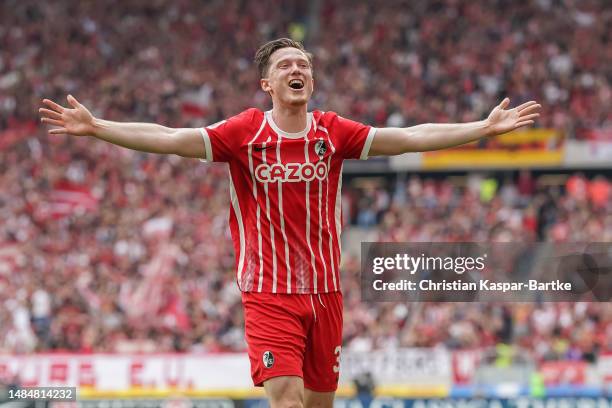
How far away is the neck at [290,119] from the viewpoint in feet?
21.0

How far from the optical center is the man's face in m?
6.32

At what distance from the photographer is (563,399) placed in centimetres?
1241

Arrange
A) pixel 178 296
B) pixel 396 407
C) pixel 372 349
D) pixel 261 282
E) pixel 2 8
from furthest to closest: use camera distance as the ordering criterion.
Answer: pixel 2 8
pixel 178 296
pixel 372 349
pixel 396 407
pixel 261 282

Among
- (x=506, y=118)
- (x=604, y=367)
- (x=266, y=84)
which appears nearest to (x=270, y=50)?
(x=266, y=84)

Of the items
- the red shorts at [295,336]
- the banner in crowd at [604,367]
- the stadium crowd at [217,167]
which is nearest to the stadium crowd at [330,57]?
the stadium crowd at [217,167]

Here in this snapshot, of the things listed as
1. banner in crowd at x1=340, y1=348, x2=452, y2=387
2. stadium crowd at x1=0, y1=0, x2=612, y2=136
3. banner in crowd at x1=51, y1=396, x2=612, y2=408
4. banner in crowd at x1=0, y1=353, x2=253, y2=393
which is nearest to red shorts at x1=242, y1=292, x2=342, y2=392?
banner in crowd at x1=51, y1=396, x2=612, y2=408

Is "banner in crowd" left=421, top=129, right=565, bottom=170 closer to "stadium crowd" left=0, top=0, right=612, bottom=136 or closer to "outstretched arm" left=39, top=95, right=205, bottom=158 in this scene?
"stadium crowd" left=0, top=0, right=612, bottom=136

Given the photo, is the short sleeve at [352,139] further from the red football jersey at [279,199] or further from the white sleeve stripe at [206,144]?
the white sleeve stripe at [206,144]

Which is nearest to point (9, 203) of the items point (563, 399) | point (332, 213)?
point (563, 399)

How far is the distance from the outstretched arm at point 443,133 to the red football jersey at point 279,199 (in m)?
0.28

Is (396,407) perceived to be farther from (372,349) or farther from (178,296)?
(178,296)

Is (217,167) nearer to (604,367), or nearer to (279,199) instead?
(604,367)

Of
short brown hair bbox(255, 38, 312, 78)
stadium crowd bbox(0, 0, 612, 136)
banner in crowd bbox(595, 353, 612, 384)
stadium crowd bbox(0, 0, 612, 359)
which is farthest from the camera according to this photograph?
stadium crowd bbox(0, 0, 612, 136)

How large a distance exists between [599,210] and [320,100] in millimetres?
6999
